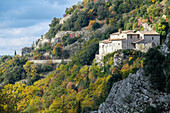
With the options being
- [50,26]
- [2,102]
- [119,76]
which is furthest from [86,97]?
[50,26]

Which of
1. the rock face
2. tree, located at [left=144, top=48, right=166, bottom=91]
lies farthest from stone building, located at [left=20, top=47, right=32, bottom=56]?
tree, located at [left=144, top=48, right=166, bottom=91]

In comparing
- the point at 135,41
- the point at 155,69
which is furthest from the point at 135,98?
the point at 135,41

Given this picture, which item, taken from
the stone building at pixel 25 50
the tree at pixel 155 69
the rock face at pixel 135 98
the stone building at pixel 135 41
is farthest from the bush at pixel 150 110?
the stone building at pixel 25 50

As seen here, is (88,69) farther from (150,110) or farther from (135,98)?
(150,110)

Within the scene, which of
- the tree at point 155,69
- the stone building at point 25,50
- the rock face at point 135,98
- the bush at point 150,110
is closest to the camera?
the bush at point 150,110

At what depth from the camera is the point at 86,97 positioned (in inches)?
1705

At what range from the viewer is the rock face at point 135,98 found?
23789 millimetres

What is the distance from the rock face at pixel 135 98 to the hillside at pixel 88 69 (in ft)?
0.41

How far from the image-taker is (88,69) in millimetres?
52750

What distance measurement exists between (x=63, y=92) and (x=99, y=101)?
1623cm

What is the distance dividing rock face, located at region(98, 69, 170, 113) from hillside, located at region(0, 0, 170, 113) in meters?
0.13

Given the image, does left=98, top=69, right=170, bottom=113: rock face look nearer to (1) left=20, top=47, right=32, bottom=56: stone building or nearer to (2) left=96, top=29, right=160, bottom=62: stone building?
(2) left=96, top=29, right=160, bottom=62: stone building

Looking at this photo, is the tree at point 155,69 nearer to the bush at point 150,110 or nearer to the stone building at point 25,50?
the bush at point 150,110

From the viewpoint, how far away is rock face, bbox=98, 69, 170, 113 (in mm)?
23789
